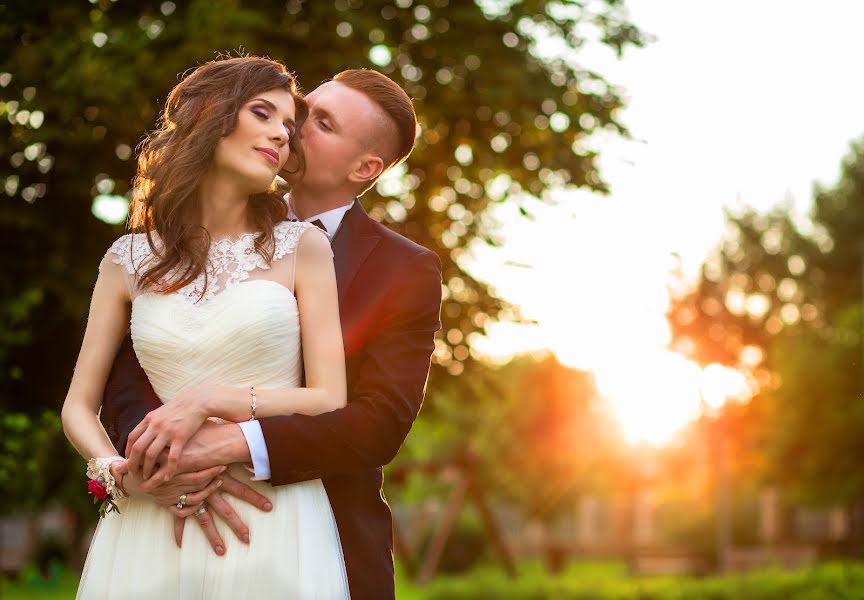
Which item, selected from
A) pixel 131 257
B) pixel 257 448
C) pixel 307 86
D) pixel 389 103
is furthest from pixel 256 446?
pixel 307 86

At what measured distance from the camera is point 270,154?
3.83m

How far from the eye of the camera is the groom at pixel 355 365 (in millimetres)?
3639

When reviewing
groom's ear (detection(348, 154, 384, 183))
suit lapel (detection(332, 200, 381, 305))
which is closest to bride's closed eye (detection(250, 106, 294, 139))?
suit lapel (detection(332, 200, 381, 305))

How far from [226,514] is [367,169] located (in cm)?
149

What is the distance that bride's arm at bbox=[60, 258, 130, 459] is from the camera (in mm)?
3832

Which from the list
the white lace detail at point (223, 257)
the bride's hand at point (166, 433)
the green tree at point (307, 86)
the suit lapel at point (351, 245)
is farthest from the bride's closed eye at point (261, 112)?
the green tree at point (307, 86)

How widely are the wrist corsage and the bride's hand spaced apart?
0.20m

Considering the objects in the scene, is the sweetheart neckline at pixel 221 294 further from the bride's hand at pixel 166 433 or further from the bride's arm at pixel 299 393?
the bride's hand at pixel 166 433

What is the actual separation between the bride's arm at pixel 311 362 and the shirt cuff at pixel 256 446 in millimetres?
53

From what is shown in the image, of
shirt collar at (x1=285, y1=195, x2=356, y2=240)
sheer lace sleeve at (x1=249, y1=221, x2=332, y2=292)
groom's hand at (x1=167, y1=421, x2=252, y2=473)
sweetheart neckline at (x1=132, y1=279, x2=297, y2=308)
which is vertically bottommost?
groom's hand at (x1=167, y1=421, x2=252, y2=473)

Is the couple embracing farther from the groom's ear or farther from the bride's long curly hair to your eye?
the groom's ear

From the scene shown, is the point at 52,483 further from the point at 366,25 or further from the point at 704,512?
the point at 704,512

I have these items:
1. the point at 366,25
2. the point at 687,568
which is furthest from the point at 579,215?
the point at 687,568

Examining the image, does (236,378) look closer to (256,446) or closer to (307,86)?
(256,446)
